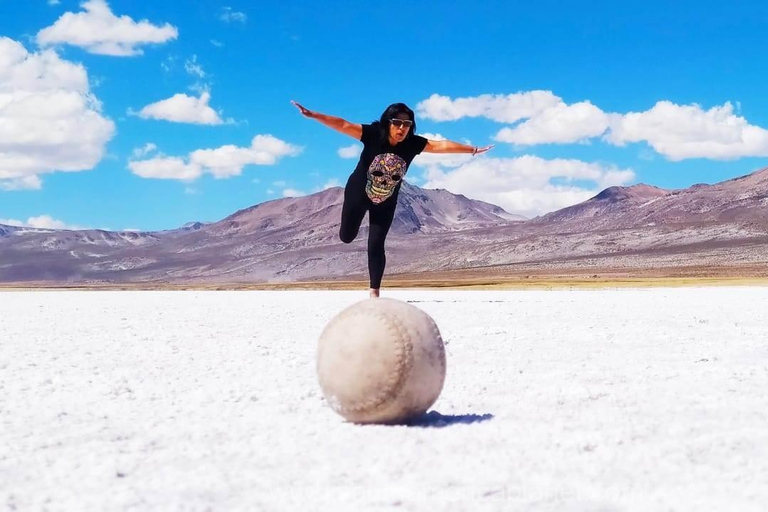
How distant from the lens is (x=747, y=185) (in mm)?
192625

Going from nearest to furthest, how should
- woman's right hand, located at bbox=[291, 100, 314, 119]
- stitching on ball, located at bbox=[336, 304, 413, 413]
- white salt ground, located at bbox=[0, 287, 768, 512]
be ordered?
1. white salt ground, located at bbox=[0, 287, 768, 512]
2. stitching on ball, located at bbox=[336, 304, 413, 413]
3. woman's right hand, located at bbox=[291, 100, 314, 119]

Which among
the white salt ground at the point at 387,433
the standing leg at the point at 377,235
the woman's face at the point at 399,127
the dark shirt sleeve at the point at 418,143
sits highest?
the woman's face at the point at 399,127

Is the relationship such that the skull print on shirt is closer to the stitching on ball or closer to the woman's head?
the woman's head

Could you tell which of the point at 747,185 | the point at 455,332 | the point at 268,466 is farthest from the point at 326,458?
the point at 747,185

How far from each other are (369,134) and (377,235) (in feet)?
5.75

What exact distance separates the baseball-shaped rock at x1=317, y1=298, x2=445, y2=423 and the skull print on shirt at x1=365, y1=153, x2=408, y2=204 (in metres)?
4.66

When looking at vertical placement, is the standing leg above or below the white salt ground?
above

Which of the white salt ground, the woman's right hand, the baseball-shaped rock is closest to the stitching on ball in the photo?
the baseball-shaped rock

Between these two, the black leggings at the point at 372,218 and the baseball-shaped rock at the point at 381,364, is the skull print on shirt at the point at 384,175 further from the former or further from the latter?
the baseball-shaped rock at the point at 381,364

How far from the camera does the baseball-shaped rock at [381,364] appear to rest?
546cm

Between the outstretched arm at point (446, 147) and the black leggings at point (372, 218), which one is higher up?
the outstretched arm at point (446, 147)

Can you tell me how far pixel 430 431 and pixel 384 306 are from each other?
0.99m

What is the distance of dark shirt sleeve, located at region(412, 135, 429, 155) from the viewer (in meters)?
10.2

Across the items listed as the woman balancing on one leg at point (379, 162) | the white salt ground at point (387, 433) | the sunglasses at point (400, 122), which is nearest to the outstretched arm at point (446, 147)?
the woman balancing on one leg at point (379, 162)
